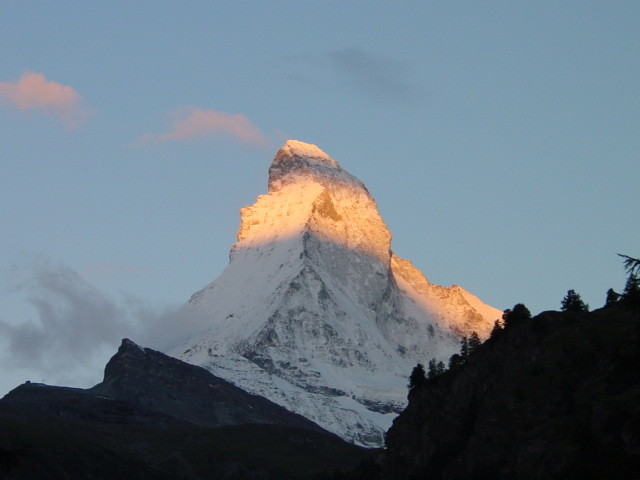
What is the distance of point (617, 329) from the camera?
512ft

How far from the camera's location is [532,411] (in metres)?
151

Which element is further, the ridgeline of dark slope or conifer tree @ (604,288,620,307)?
conifer tree @ (604,288,620,307)

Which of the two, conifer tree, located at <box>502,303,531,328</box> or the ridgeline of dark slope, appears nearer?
the ridgeline of dark slope

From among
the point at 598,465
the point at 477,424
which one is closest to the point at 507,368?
the point at 477,424

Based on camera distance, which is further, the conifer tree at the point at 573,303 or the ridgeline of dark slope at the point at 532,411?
the conifer tree at the point at 573,303

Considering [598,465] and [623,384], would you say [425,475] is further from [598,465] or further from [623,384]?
[598,465]

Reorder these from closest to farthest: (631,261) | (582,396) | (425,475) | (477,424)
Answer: (631,261) → (582,396) → (477,424) → (425,475)

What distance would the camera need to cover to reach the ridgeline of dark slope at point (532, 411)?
124 meters

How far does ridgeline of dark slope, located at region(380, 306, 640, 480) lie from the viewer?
123500 millimetres

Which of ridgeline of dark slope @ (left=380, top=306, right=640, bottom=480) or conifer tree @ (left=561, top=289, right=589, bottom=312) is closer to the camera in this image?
ridgeline of dark slope @ (left=380, top=306, right=640, bottom=480)

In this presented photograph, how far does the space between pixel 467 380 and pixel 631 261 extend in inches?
4982

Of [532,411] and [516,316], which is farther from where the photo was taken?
[516,316]

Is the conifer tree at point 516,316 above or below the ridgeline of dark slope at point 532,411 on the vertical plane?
above

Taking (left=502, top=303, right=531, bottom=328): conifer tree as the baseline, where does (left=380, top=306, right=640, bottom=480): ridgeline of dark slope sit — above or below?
below
